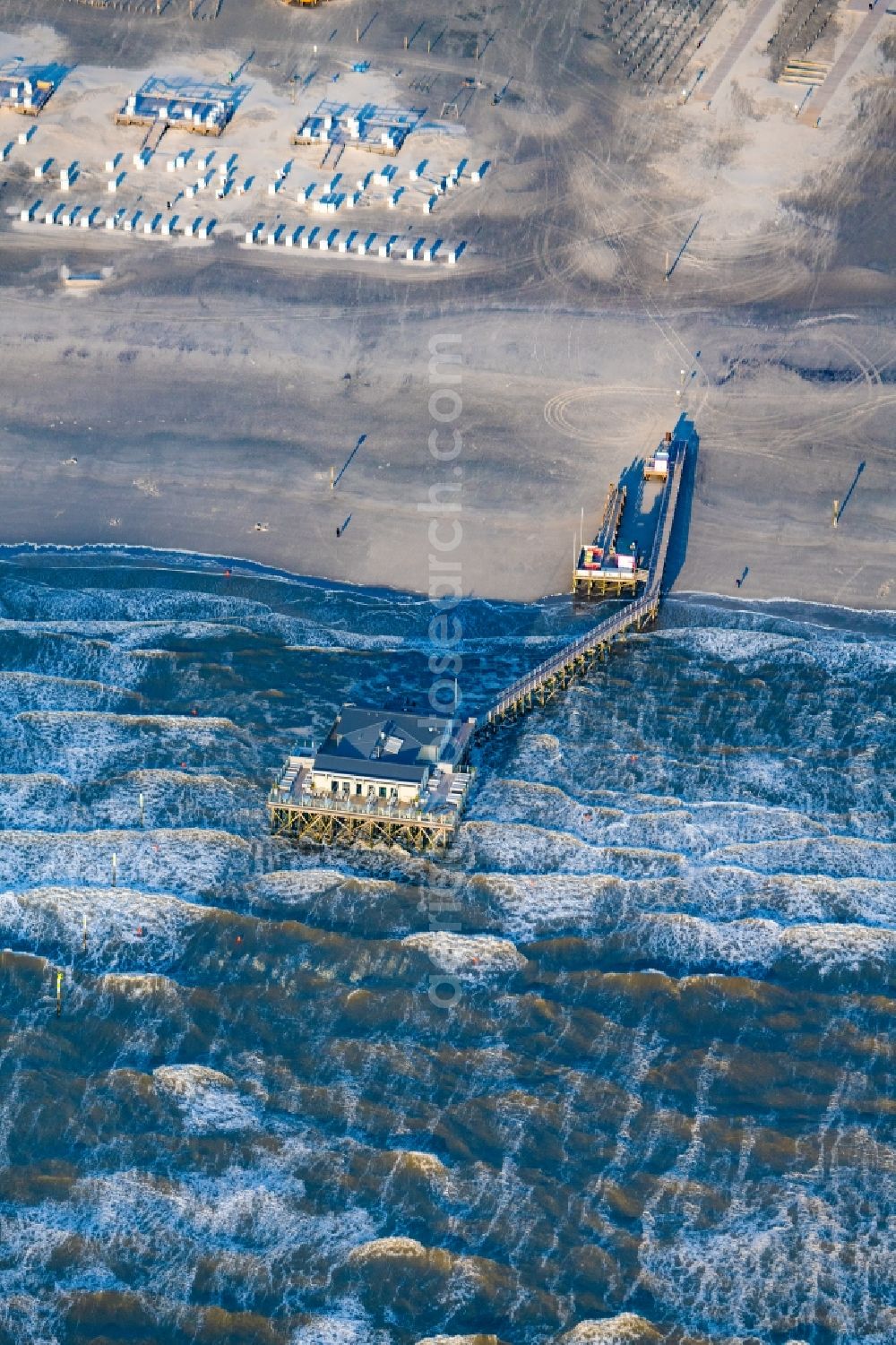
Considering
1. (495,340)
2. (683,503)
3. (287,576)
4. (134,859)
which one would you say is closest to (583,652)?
(683,503)

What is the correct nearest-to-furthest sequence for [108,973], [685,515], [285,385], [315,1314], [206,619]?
[315,1314] → [108,973] → [206,619] → [685,515] → [285,385]

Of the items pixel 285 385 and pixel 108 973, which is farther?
pixel 285 385

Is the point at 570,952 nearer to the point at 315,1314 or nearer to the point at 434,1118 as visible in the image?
the point at 434,1118

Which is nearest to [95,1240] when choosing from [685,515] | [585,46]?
[685,515]

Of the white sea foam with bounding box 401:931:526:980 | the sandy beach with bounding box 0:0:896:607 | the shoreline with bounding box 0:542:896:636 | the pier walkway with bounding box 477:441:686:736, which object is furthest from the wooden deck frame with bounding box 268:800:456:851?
the sandy beach with bounding box 0:0:896:607

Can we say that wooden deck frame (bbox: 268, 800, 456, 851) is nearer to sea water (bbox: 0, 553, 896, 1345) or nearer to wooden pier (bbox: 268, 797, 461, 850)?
wooden pier (bbox: 268, 797, 461, 850)

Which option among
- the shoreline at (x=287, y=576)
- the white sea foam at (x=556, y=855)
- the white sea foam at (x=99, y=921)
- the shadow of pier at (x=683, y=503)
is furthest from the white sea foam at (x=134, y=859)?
the shadow of pier at (x=683, y=503)

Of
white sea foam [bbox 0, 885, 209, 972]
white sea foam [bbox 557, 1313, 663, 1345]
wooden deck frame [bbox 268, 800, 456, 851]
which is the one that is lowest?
white sea foam [bbox 557, 1313, 663, 1345]
